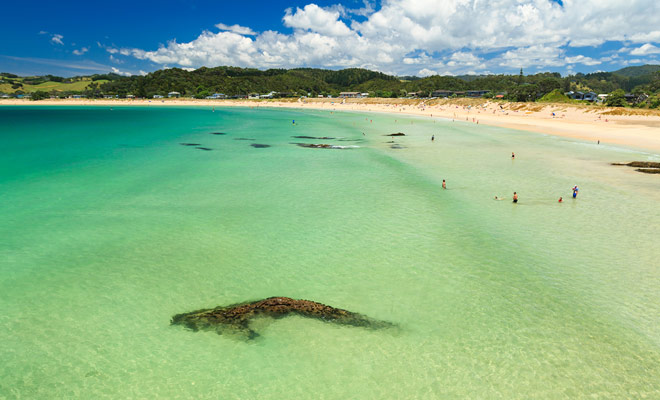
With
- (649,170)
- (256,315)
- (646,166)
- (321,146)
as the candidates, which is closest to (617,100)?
(646,166)

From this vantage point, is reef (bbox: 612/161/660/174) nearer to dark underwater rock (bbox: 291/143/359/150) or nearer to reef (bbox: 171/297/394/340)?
dark underwater rock (bbox: 291/143/359/150)

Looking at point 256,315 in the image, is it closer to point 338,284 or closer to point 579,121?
point 338,284

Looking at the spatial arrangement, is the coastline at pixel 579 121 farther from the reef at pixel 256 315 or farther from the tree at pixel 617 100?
the reef at pixel 256 315

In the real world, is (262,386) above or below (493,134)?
below

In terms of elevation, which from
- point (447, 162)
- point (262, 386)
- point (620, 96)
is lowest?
point (262, 386)

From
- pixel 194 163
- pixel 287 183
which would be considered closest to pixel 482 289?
pixel 287 183

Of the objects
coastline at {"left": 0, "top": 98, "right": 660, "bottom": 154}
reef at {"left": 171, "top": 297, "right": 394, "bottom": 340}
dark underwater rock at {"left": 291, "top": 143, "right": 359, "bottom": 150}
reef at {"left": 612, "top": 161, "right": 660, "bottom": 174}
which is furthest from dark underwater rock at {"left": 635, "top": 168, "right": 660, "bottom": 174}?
reef at {"left": 171, "top": 297, "right": 394, "bottom": 340}

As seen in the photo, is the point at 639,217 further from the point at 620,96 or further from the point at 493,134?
the point at 620,96
